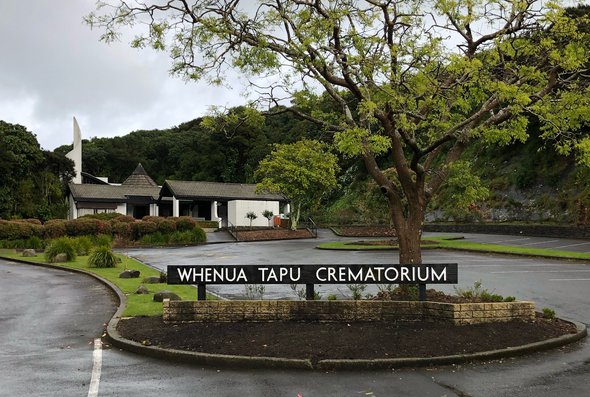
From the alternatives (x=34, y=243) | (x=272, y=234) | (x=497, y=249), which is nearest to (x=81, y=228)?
(x=34, y=243)

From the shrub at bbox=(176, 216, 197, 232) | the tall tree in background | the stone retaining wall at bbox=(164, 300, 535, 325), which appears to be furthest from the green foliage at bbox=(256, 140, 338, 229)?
the stone retaining wall at bbox=(164, 300, 535, 325)

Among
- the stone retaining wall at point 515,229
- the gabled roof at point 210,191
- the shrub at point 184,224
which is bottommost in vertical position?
the stone retaining wall at point 515,229

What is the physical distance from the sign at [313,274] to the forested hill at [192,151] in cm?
5135

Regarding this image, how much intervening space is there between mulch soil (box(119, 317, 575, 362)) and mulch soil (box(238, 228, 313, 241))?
31.9 meters

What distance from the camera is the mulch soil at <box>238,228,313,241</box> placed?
41.7 metres

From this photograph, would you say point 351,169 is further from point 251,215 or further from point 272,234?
point 272,234

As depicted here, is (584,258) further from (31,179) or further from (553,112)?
(31,179)

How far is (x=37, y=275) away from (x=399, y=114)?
15270 millimetres

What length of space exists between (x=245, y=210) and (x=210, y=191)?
6205 mm

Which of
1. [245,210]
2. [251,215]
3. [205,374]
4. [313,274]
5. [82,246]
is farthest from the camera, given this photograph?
[245,210]

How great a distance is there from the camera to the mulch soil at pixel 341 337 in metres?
7.76

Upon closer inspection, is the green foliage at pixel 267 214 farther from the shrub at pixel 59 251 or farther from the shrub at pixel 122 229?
the shrub at pixel 59 251

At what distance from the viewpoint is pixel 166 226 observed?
36.1 metres

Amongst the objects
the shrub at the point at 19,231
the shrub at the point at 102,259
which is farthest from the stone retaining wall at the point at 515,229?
the shrub at the point at 19,231
